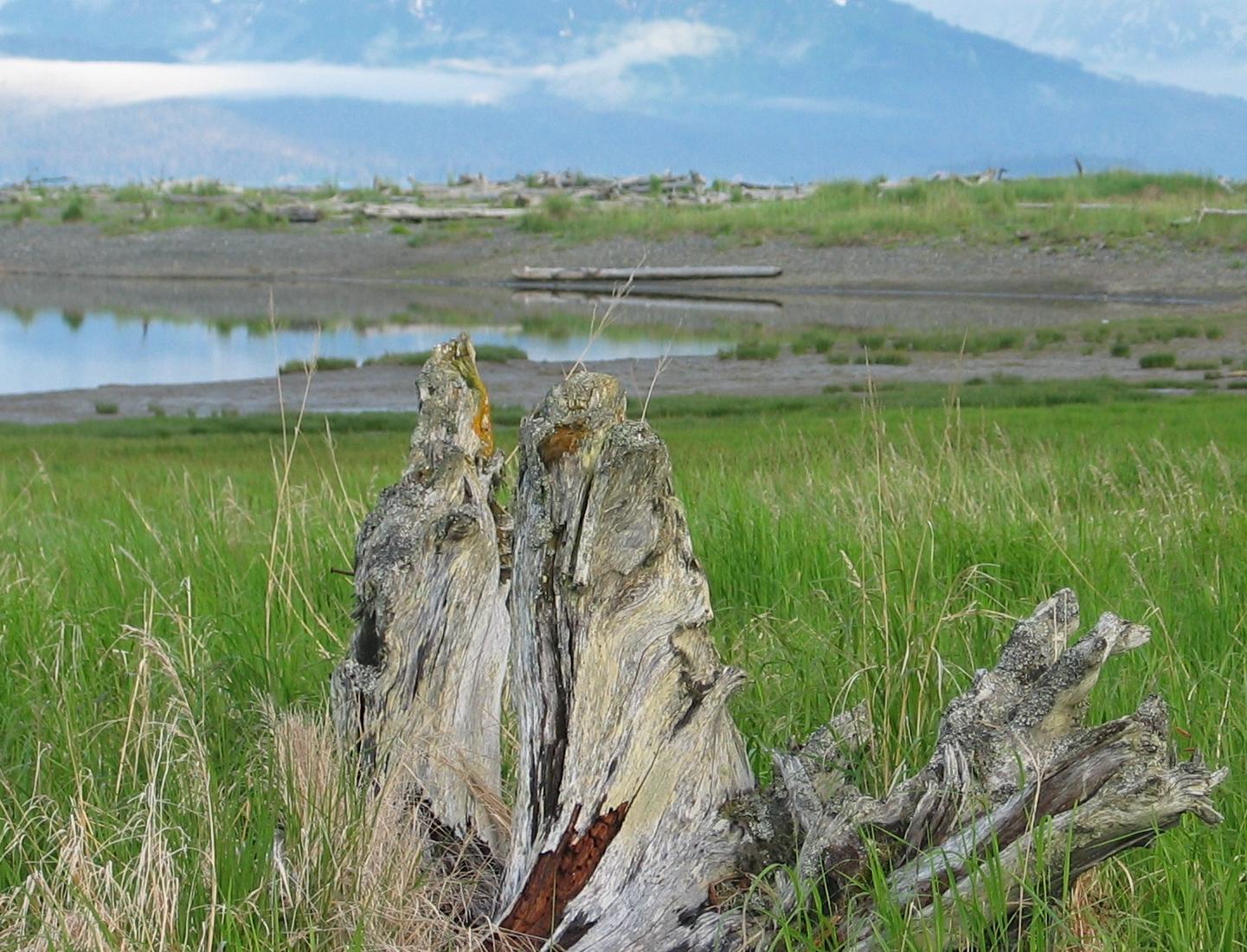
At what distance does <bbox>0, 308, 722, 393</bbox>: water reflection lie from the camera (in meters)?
26.1

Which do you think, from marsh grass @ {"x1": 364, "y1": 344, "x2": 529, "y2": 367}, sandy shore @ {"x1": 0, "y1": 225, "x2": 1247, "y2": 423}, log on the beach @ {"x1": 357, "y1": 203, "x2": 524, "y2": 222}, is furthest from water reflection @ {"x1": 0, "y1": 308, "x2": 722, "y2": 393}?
log on the beach @ {"x1": 357, "y1": 203, "x2": 524, "y2": 222}

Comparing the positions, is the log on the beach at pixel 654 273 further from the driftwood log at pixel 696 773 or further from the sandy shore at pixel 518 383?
the driftwood log at pixel 696 773

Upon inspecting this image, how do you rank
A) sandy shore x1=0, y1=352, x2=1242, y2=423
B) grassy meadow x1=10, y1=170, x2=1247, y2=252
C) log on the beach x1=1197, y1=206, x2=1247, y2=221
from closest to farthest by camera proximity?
1. sandy shore x1=0, y1=352, x2=1242, y2=423
2. log on the beach x1=1197, y1=206, x2=1247, y2=221
3. grassy meadow x1=10, y1=170, x2=1247, y2=252

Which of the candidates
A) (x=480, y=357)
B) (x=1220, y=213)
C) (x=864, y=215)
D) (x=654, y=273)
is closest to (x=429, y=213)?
(x=654, y=273)

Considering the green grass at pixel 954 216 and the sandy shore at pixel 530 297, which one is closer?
the sandy shore at pixel 530 297

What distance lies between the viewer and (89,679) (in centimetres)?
392

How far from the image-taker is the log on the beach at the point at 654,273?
43.2 m

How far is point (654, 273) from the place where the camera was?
44188 millimetres

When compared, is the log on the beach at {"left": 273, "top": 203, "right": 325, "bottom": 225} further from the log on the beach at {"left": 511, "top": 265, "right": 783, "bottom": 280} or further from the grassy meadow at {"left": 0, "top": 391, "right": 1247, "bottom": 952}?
the grassy meadow at {"left": 0, "top": 391, "right": 1247, "bottom": 952}

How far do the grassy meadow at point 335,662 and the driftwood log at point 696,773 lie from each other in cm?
15

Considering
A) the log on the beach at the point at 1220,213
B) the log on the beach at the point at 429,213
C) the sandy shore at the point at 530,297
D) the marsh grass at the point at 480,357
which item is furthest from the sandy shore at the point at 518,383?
the log on the beach at the point at 429,213

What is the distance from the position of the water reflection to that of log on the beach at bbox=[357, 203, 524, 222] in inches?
809

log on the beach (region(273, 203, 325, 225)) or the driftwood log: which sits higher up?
log on the beach (region(273, 203, 325, 225))

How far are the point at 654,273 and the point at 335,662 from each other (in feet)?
134
